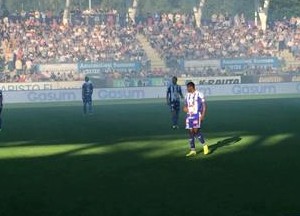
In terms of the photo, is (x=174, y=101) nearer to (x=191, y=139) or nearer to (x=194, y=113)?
(x=194, y=113)

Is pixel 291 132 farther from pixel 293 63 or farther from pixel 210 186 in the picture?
pixel 293 63

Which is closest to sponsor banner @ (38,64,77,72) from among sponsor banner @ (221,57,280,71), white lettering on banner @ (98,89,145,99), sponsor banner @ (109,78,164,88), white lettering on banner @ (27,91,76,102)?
sponsor banner @ (109,78,164,88)

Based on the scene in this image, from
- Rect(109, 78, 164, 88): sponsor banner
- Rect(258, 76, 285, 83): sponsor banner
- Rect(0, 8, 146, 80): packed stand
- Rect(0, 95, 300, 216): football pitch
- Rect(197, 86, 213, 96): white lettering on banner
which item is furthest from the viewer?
Rect(0, 8, 146, 80): packed stand

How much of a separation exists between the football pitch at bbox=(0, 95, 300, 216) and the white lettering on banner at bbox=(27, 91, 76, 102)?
24835mm

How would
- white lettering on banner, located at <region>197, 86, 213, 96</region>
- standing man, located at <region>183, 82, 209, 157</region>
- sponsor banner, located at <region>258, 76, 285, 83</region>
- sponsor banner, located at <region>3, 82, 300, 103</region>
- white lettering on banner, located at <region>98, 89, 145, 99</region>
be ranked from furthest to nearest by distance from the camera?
sponsor banner, located at <region>258, 76, 285, 83</region> < white lettering on banner, located at <region>197, 86, 213, 96</region> < white lettering on banner, located at <region>98, 89, 145, 99</region> < sponsor banner, located at <region>3, 82, 300, 103</region> < standing man, located at <region>183, 82, 209, 157</region>

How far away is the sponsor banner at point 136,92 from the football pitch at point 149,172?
25.0 m

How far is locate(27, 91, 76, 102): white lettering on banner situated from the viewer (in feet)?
153

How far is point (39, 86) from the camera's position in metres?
50.0

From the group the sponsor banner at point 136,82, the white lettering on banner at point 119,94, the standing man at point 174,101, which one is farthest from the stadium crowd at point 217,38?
the standing man at point 174,101

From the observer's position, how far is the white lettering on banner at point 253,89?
5053cm

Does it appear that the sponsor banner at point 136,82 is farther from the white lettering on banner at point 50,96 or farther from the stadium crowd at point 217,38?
the white lettering on banner at point 50,96

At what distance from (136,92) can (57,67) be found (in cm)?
960

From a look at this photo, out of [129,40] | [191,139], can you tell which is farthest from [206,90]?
[191,139]

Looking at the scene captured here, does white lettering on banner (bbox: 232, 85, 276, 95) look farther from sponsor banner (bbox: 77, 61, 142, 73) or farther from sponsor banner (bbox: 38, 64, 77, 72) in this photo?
sponsor banner (bbox: 38, 64, 77, 72)
